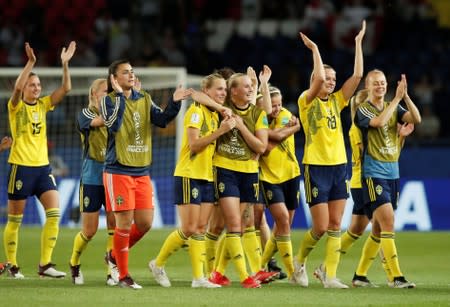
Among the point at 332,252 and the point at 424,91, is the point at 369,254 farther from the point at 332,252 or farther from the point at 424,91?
the point at 424,91

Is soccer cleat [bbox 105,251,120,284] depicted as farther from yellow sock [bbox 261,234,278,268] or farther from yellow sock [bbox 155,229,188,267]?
yellow sock [bbox 261,234,278,268]

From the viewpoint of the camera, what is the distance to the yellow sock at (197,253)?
12.0m

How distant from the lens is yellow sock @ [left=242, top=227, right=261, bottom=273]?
40.4 feet

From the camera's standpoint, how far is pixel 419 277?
44.8 ft

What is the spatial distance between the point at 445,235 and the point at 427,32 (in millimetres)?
6824

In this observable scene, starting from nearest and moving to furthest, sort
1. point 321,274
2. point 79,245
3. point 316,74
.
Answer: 1. point 316,74
2. point 321,274
3. point 79,245

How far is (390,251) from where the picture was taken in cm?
1228

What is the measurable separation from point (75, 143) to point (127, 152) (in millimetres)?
10705

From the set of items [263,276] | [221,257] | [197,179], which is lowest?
[263,276]

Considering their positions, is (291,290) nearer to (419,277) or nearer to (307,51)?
(419,277)

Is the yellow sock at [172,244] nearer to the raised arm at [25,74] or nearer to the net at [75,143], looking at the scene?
the raised arm at [25,74]

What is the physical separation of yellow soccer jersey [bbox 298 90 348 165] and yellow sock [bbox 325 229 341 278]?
709 millimetres

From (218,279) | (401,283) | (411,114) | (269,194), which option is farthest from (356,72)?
→ (218,279)

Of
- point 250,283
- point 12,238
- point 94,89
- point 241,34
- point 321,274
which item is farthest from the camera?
point 241,34
